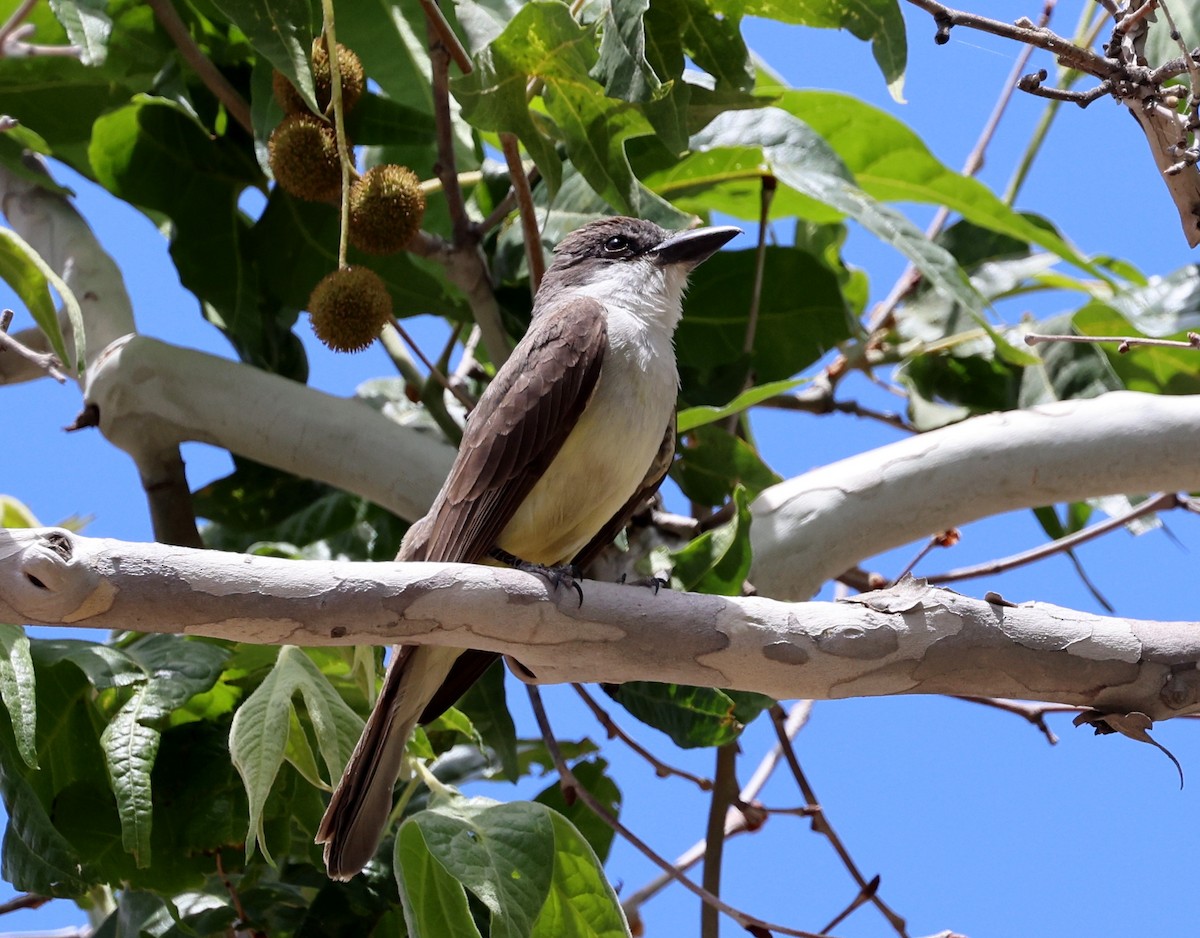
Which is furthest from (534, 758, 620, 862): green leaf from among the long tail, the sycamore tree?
the long tail

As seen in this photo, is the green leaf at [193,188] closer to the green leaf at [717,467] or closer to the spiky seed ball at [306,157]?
the spiky seed ball at [306,157]

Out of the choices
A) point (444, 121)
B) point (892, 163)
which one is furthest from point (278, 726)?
point (892, 163)

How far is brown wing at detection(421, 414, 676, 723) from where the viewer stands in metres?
3.32

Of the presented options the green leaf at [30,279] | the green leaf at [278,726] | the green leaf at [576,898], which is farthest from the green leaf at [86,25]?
the green leaf at [576,898]

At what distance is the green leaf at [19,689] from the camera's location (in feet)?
8.66

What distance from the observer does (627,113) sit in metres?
3.17

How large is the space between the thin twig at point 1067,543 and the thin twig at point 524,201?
4.94 ft

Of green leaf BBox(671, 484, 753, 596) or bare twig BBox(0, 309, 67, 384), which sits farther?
green leaf BBox(671, 484, 753, 596)

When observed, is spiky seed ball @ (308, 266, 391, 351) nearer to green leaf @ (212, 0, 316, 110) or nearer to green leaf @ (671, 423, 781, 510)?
green leaf @ (212, 0, 316, 110)

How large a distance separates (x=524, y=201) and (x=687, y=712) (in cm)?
139

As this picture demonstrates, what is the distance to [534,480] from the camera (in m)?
3.21

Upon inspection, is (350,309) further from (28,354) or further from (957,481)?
(957,481)

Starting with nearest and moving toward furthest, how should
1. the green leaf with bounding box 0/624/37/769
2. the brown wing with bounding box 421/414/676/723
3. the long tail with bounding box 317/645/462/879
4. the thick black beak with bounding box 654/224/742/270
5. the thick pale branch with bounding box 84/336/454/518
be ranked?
1. the green leaf with bounding box 0/624/37/769
2. the long tail with bounding box 317/645/462/879
3. the brown wing with bounding box 421/414/676/723
4. the thick pale branch with bounding box 84/336/454/518
5. the thick black beak with bounding box 654/224/742/270

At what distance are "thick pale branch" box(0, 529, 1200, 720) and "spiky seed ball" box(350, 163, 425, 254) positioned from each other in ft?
4.20
